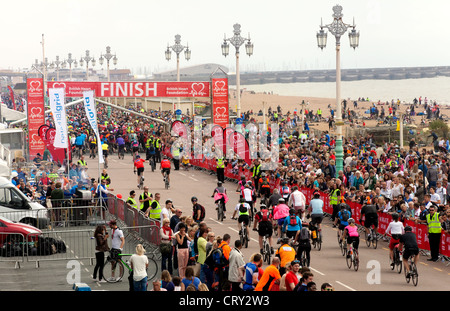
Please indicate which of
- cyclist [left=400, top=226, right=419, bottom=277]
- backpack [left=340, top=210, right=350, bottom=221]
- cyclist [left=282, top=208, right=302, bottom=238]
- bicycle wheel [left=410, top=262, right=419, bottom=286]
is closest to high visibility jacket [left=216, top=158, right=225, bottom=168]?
backpack [left=340, top=210, right=350, bottom=221]

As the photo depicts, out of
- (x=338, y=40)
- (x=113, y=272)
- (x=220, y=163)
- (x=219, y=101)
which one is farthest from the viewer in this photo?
(x=219, y=101)

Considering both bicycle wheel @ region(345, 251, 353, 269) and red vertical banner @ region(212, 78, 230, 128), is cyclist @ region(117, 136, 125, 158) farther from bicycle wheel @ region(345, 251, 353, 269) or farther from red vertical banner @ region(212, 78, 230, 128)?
bicycle wheel @ region(345, 251, 353, 269)

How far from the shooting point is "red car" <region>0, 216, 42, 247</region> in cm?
2045

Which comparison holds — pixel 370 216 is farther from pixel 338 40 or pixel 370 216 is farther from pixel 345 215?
pixel 338 40

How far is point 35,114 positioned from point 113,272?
24.4m

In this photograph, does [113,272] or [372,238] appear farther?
[372,238]

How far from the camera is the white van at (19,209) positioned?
23672 millimetres

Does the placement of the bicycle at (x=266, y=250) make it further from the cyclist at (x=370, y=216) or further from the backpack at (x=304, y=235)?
the cyclist at (x=370, y=216)

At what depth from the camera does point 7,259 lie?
20.1 m

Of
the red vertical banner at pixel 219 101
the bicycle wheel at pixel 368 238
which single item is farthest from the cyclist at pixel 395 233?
the red vertical banner at pixel 219 101

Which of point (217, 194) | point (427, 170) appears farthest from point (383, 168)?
point (217, 194)

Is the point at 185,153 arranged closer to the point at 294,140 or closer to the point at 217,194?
the point at 294,140

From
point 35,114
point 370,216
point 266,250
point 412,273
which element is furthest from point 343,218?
point 35,114

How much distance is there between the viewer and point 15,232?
20.9 metres
